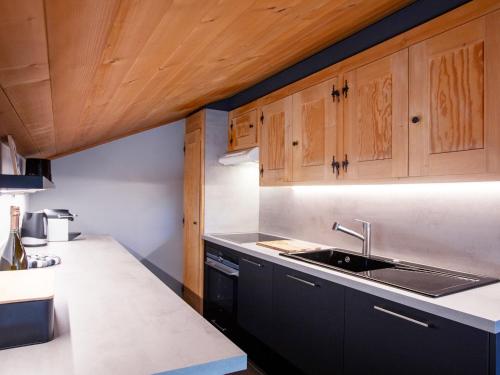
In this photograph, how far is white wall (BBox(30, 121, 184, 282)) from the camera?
402cm

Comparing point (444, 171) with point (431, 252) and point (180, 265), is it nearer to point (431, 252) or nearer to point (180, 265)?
point (431, 252)

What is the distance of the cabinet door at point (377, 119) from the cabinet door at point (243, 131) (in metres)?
1.15

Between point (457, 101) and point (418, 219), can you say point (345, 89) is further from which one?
point (418, 219)

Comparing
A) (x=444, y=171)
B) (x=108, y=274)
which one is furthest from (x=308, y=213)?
(x=108, y=274)

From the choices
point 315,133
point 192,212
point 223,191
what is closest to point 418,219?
point 315,133

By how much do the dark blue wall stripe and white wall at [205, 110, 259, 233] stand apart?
19.6 inches

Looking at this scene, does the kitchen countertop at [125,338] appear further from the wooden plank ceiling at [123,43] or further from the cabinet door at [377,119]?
the cabinet door at [377,119]

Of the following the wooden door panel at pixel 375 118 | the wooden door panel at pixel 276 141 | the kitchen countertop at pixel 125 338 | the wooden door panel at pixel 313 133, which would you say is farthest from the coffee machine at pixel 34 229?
the wooden door panel at pixel 375 118

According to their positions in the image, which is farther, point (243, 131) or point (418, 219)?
point (243, 131)

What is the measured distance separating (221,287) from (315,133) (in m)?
1.60

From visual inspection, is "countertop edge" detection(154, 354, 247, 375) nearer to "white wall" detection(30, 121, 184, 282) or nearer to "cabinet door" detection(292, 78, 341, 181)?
"cabinet door" detection(292, 78, 341, 181)

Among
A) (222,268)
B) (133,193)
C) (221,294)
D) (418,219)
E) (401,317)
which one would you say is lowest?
(221,294)

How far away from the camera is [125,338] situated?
1038 millimetres

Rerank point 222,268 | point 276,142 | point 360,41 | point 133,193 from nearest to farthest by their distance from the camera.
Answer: point 360,41
point 276,142
point 222,268
point 133,193
